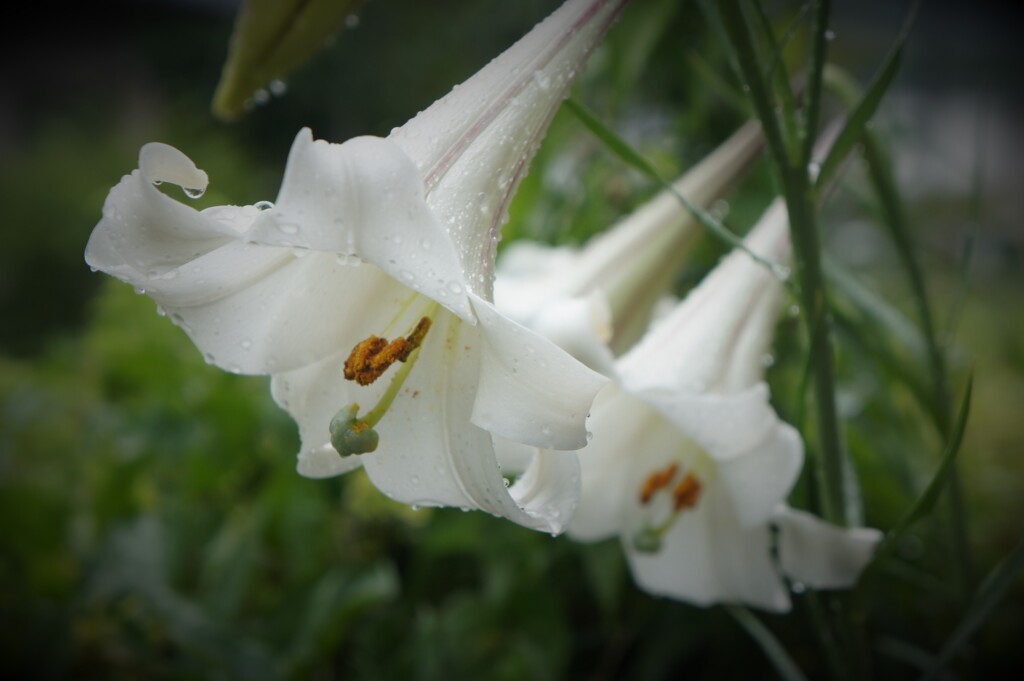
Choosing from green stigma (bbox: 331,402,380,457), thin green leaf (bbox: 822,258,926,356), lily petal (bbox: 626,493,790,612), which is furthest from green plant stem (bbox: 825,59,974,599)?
green stigma (bbox: 331,402,380,457)

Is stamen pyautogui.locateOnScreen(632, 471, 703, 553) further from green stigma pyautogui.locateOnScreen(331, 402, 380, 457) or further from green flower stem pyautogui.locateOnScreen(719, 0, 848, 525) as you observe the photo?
green stigma pyautogui.locateOnScreen(331, 402, 380, 457)

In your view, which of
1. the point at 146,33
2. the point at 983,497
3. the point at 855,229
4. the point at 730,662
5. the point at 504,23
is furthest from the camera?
the point at 146,33

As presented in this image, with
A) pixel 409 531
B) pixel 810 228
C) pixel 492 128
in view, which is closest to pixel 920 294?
pixel 810 228

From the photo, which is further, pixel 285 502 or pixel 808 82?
pixel 285 502

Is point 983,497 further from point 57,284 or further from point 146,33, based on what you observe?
point 146,33

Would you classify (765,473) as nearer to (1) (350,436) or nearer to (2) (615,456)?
(2) (615,456)

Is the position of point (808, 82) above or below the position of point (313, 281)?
above

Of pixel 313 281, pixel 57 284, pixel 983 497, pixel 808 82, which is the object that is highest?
pixel 808 82

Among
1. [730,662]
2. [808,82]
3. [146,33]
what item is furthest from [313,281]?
[146,33]
